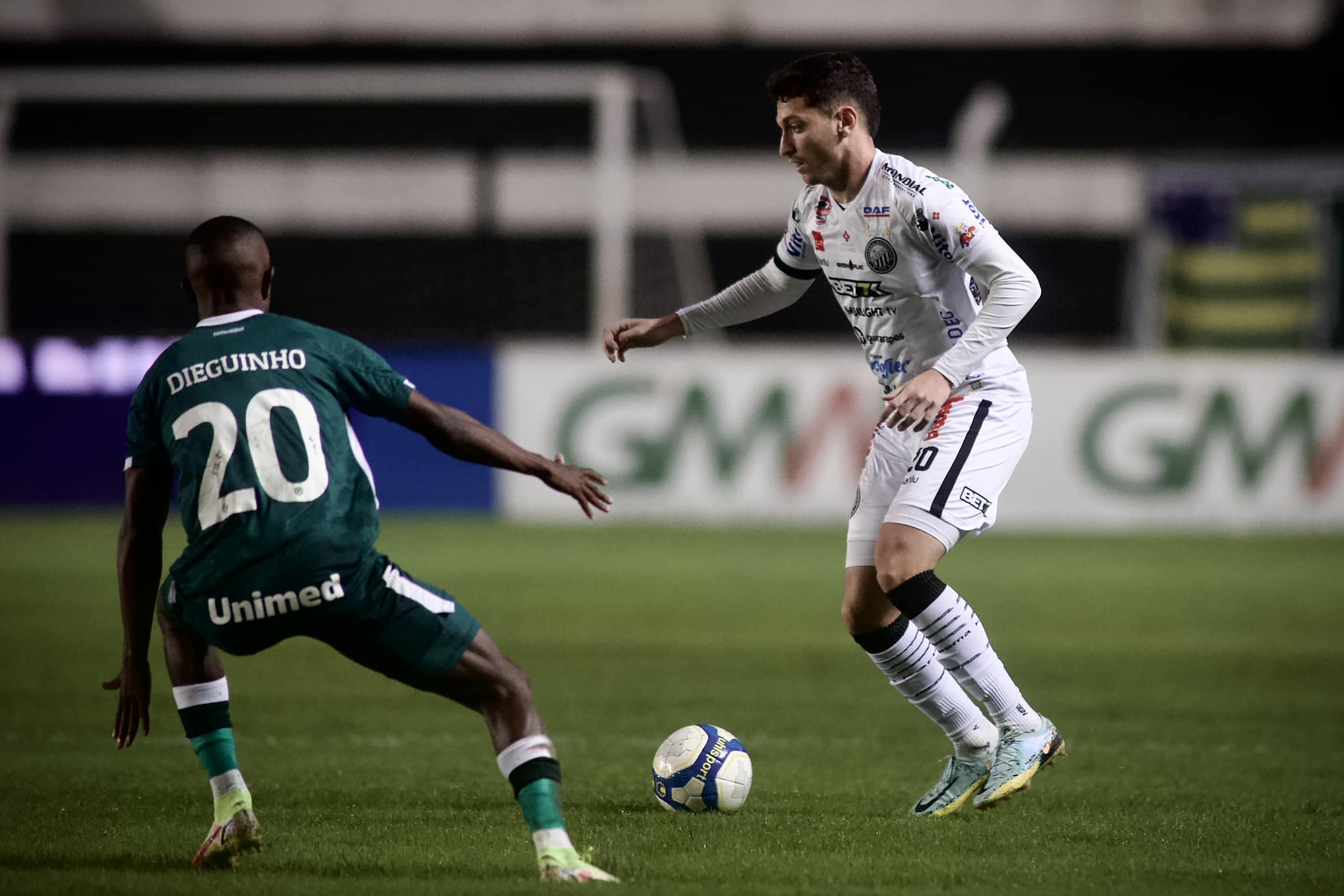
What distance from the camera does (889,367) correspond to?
531 centimetres

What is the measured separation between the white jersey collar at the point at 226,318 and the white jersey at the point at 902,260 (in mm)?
1912

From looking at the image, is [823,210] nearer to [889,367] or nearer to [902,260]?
[902,260]

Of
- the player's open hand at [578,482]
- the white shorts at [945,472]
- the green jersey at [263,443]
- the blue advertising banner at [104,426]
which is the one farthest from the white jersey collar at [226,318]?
the blue advertising banner at [104,426]

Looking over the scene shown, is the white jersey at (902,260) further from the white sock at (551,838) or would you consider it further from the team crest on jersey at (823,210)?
the white sock at (551,838)

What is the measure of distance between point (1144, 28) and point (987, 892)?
20321mm

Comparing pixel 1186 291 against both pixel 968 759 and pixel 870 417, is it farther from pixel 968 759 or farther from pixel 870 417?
pixel 968 759

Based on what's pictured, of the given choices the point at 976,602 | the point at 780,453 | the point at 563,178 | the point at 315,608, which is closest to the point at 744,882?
the point at 315,608

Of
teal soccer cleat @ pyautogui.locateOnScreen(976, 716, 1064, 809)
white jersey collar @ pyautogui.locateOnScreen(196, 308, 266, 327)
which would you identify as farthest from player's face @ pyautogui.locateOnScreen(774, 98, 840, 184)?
teal soccer cleat @ pyautogui.locateOnScreen(976, 716, 1064, 809)

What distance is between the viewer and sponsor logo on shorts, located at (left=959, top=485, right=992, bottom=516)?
→ 5082 mm

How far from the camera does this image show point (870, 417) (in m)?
15.2

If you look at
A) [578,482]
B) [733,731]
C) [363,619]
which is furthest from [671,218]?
[363,619]

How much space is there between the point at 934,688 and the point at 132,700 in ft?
7.95

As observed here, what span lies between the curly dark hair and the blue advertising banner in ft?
34.7

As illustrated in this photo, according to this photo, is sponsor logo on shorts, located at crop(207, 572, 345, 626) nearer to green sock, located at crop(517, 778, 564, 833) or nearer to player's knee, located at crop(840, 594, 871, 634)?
green sock, located at crop(517, 778, 564, 833)
